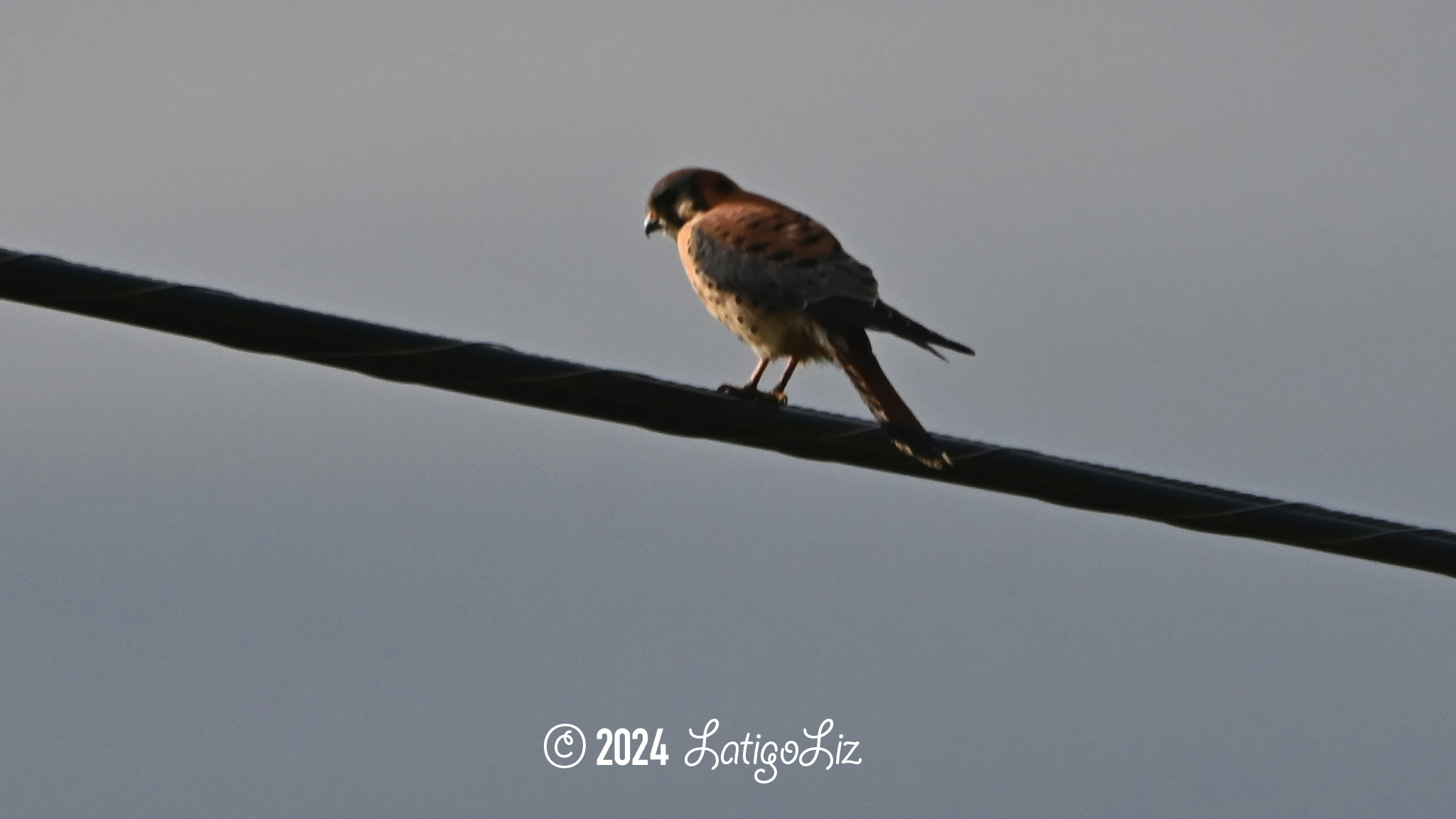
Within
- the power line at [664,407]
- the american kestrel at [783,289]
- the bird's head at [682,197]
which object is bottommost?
the power line at [664,407]

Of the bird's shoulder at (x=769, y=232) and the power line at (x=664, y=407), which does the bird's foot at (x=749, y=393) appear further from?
the power line at (x=664, y=407)

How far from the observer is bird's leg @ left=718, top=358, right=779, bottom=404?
6.86 m

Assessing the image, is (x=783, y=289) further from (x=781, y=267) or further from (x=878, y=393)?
(x=878, y=393)

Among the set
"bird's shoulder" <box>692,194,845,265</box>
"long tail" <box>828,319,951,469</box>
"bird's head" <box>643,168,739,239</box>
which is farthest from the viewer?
"bird's head" <box>643,168,739,239</box>

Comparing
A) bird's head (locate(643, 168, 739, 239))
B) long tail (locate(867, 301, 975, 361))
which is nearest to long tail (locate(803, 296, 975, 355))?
long tail (locate(867, 301, 975, 361))

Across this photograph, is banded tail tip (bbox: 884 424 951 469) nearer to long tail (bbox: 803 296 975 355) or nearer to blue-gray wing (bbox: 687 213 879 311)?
long tail (bbox: 803 296 975 355)

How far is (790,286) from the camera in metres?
6.87

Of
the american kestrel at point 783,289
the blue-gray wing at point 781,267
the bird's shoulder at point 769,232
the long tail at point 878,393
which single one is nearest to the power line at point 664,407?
the long tail at point 878,393

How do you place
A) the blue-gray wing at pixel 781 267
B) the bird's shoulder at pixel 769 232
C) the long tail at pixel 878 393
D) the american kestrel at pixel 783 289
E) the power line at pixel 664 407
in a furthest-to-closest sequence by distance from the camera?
the bird's shoulder at pixel 769 232, the blue-gray wing at pixel 781 267, the american kestrel at pixel 783 289, the long tail at pixel 878 393, the power line at pixel 664 407

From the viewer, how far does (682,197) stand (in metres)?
8.23

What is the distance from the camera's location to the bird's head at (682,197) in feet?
26.8

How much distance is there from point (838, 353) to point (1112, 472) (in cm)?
183

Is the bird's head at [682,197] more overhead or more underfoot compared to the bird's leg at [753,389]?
more overhead

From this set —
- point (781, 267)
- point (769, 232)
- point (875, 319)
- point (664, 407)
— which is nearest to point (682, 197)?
point (769, 232)
